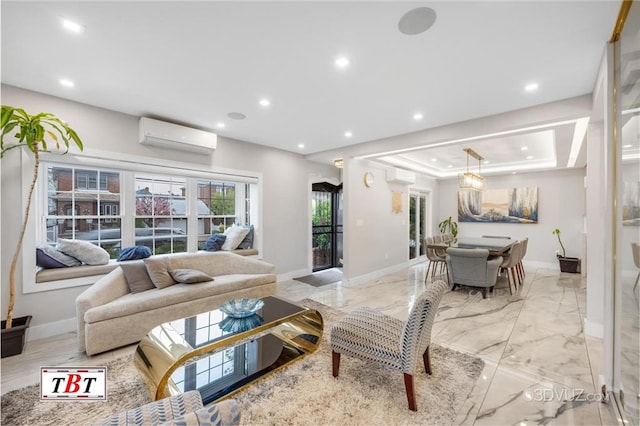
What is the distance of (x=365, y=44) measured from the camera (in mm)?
2004

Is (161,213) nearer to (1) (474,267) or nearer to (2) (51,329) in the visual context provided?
(2) (51,329)

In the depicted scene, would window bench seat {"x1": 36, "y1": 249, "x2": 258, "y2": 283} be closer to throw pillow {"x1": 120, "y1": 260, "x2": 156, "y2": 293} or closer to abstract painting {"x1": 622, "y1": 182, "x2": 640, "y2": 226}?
throw pillow {"x1": 120, "y1": 260, "x2": 156, "y2": 293}

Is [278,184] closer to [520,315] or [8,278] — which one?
[8,278]

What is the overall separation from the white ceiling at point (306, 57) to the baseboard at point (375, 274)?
9.61 feet

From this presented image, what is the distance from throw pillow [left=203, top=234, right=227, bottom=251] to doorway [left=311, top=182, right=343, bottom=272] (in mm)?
2108

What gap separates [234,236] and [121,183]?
1762 mm

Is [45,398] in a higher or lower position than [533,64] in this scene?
lower

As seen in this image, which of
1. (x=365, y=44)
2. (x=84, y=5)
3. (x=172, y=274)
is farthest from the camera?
(x=172, y=274)

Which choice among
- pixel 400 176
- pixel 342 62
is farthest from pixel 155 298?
pixel 400 176

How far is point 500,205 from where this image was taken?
710 centimetres

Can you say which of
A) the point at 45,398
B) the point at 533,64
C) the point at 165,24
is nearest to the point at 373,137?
the point at 533,64

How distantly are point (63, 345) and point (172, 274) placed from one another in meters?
1.14

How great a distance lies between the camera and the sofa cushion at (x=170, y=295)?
2.48 metres

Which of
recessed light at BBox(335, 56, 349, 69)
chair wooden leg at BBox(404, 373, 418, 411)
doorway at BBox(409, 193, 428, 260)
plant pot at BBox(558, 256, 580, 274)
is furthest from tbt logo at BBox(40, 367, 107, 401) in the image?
plant pot at BBox(558, 256, 580, 274)
